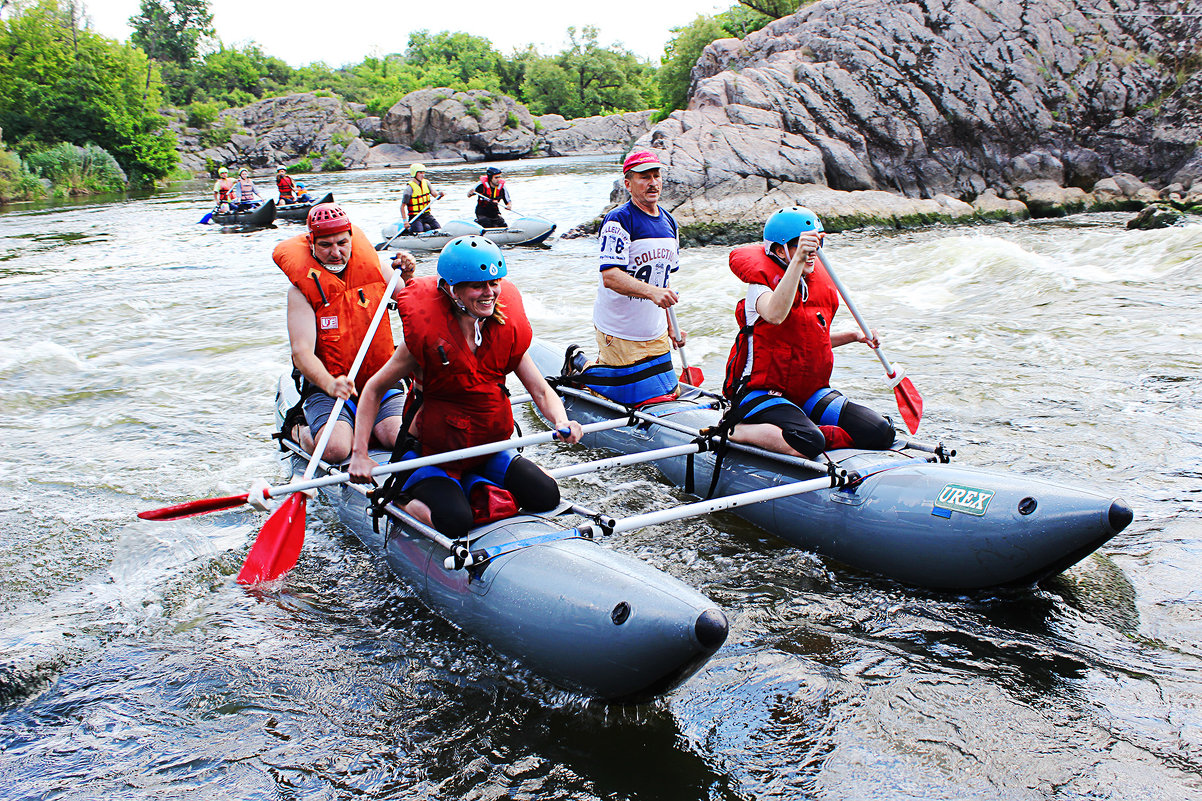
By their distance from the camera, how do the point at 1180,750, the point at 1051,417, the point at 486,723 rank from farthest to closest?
the point at 1051,417, the point at 486,723, the point at 1180,750

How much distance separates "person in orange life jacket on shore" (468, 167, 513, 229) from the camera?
17.2m

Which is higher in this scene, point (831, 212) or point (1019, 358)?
point (831, 212)

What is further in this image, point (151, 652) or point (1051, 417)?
point (1051, 417)

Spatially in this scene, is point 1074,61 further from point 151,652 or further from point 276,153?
point 276,153

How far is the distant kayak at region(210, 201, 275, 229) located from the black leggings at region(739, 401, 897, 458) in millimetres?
19550

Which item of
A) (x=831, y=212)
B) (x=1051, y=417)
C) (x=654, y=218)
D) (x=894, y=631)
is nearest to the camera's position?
(x=894, y=631)

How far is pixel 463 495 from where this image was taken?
3883mm

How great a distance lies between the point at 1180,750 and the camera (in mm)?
2945

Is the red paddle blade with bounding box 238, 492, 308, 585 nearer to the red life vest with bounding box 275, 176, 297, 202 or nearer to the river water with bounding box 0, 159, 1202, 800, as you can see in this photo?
the river water with bounding box 0, 159, 1202, 800

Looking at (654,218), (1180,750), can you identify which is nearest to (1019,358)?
(654,218)

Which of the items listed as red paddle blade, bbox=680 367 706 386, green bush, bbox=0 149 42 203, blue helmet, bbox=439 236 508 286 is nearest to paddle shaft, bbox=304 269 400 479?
blue helmet, bbox=439 236 508 286

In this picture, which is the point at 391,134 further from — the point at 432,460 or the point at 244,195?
the point at 432,460

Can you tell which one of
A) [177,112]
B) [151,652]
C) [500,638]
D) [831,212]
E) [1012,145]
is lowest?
[151,652]

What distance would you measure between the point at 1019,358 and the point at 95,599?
7.70 metres
